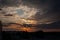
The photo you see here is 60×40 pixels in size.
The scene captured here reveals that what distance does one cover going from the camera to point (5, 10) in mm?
4191

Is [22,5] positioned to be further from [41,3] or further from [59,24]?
[59,24]

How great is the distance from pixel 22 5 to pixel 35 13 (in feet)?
1.41

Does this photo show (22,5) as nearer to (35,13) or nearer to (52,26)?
(35,13)

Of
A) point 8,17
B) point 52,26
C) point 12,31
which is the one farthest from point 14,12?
point 52,26
